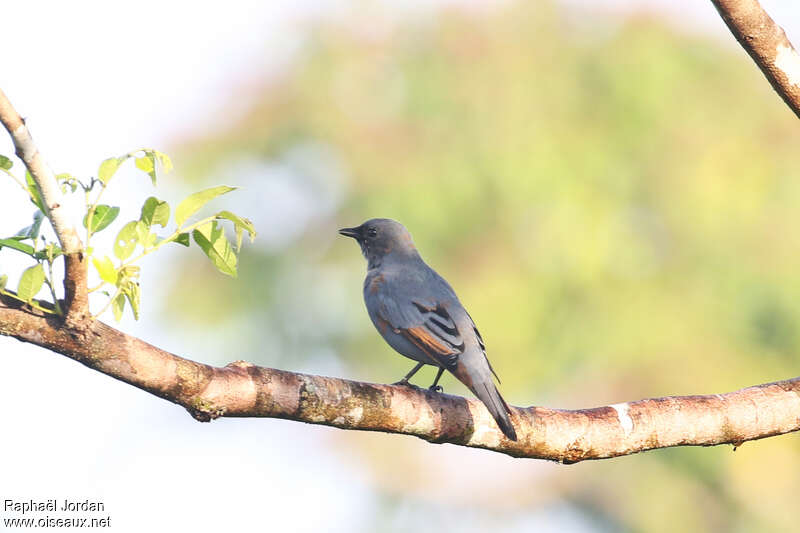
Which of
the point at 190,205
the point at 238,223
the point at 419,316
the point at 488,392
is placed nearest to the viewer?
the point at 190,205

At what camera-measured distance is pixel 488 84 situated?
17422 millimetres

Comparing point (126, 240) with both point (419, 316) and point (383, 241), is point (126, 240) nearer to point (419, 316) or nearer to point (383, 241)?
point (419, 316)

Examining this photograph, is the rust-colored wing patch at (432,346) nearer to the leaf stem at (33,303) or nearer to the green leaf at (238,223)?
the green leaf at (238,223)

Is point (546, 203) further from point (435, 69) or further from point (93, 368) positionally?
point (93, 368)

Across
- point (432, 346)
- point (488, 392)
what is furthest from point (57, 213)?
point (432, 346)

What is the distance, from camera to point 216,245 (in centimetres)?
407

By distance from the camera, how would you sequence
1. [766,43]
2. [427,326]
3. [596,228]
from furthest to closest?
[596,228] < [427,326] < [766,43]

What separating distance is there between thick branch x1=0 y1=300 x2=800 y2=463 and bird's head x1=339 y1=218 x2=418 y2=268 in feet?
9.37

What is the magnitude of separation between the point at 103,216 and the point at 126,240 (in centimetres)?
14

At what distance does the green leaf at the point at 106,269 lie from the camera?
12.0 feet

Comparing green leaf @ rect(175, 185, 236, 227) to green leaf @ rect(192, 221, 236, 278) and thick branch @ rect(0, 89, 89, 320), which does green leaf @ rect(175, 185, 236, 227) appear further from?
thick branch @ rect(0, 89, 89, 320)

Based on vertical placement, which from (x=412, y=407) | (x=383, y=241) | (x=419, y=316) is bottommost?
(x=412, y=407)

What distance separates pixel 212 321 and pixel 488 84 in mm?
6307

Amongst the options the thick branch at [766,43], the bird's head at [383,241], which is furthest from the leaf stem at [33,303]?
the bird's head at [383,241]
